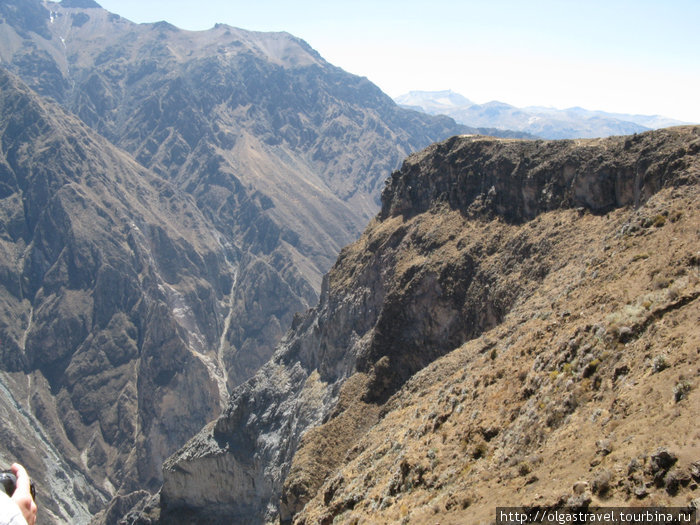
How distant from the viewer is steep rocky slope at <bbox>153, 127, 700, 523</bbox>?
16.0 metres

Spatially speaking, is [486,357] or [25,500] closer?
[25,500]

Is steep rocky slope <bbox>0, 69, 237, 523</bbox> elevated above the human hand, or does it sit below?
below

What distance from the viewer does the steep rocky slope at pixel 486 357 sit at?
16.0 meters

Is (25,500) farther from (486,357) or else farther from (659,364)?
(486,357)

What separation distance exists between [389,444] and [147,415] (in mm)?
149061

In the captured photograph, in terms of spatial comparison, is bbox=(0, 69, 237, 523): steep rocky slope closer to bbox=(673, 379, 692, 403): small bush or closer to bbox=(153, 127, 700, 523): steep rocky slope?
bbox=(153, 127, 700, 523): steep rocky slope

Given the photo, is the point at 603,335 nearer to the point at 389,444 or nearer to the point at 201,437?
the point at 389,444

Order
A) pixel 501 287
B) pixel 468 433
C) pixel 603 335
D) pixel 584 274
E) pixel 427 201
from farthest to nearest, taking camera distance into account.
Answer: pixel 427 201, pixel 501 287, pixel 584 274, pixel 468 433, pixel 603 335

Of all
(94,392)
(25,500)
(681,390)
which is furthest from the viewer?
(94,392)

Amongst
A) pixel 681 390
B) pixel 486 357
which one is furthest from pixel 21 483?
pixel 486 357

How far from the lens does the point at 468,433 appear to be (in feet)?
73.7

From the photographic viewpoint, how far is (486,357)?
30734 mm

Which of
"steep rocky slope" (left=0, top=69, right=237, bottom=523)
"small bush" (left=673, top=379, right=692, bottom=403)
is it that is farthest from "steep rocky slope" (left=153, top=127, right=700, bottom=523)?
"steep rocky slope" (left=0, top=69, right=237, bottom=523)

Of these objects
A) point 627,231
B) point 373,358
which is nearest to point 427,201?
point 373,358
